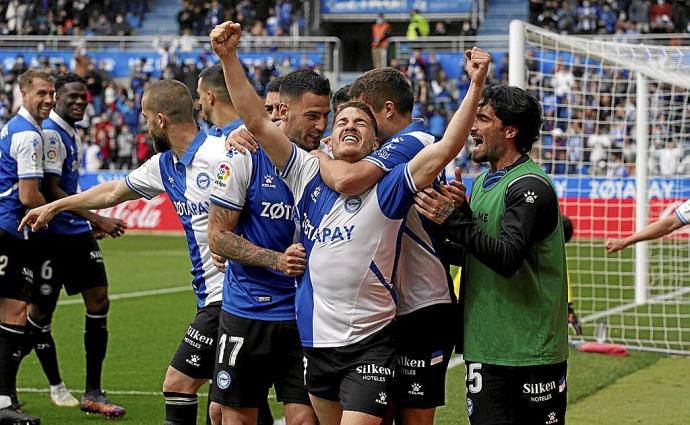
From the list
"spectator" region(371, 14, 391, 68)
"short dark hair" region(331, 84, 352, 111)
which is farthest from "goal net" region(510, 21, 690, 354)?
"spectator" region(371, 14, 391, 68)

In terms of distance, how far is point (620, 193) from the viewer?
19953 mm

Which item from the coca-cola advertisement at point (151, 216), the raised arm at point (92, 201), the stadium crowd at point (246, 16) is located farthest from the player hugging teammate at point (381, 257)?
the stadium crowd at point (246, 16)

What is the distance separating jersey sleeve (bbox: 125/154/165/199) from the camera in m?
6.64

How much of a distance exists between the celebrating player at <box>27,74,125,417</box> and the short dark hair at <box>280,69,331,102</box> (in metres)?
3.53

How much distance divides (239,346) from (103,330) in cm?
335

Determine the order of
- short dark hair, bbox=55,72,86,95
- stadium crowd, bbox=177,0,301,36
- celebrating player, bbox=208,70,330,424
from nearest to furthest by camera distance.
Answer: celebrating player, bbox=208,70,330,424, short dark hair, bbox=55,72,86,95, stadium crowd, bbox=177,0,301,36

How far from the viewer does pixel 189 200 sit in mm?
6406

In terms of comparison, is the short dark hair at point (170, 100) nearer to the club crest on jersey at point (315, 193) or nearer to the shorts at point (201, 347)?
the shorts at point (201, 347)

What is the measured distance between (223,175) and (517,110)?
1.51 m

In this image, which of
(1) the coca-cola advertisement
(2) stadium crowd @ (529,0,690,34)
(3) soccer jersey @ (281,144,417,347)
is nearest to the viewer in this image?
(3) soccer jersey @ (281,144,417,347)

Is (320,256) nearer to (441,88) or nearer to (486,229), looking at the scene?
(486,229)

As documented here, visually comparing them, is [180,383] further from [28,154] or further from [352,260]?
[28,154]

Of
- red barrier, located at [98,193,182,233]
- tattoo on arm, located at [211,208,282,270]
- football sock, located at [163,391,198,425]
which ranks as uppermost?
tattoo on arm, located at [211,208,282,270]

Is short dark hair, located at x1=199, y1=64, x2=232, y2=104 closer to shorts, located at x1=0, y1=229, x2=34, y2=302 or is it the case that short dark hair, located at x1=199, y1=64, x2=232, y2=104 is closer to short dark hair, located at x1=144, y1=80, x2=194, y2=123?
short dark hair, located at x1=144, y1=80, x2=194, y2=123
